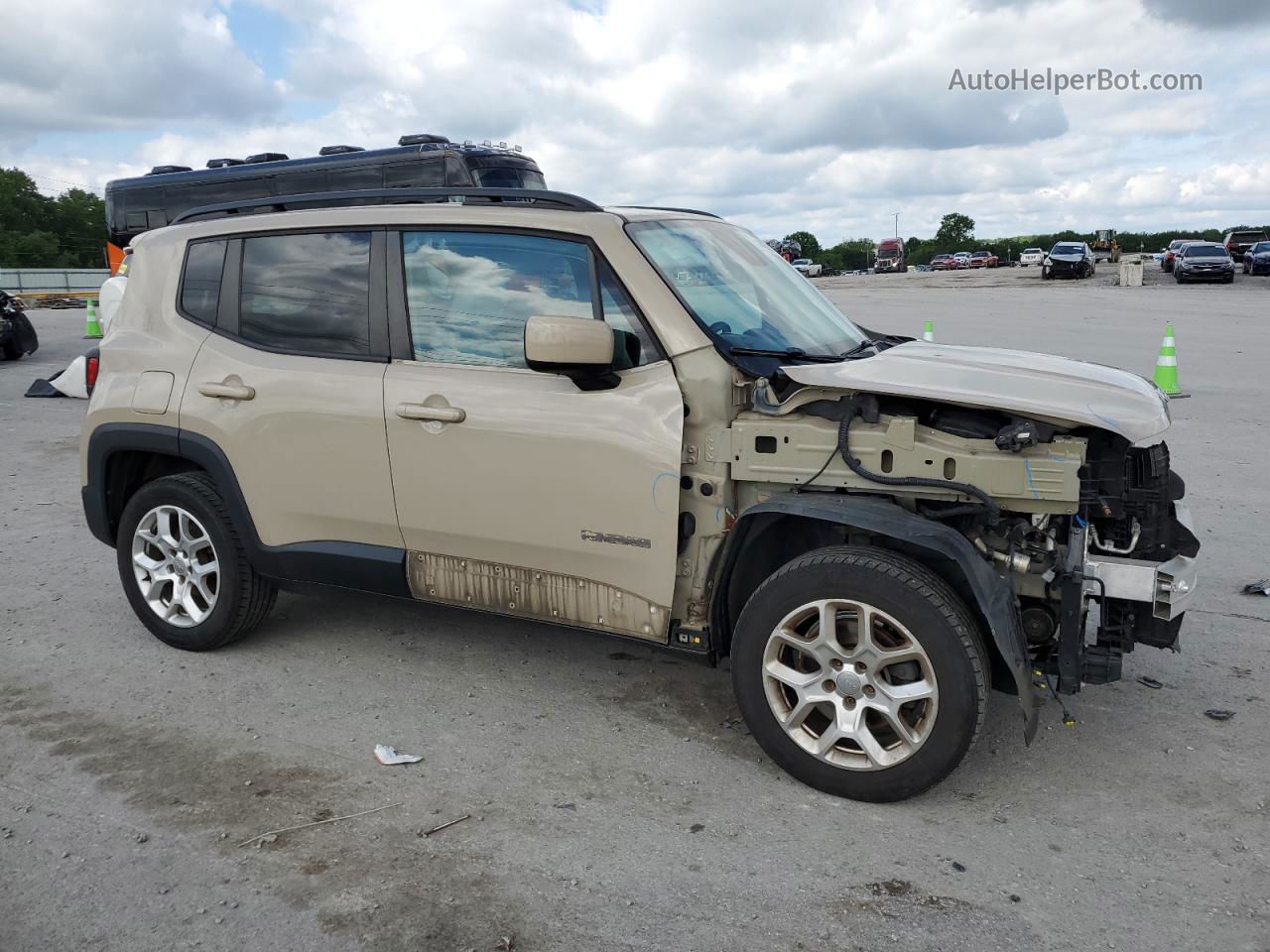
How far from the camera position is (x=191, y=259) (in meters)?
4.93

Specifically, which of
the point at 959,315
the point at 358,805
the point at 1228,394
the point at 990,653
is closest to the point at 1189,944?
Answer: the point at 990,653

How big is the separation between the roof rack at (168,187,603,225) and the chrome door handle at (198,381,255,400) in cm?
81

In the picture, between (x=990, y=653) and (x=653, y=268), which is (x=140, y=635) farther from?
(x=990, y=653)

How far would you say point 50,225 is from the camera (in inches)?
3656

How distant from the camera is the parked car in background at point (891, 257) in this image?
288ft

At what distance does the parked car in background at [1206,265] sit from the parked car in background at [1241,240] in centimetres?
814

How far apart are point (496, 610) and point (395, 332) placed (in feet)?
3.90

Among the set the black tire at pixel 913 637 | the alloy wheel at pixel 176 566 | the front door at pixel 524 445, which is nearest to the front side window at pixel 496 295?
the front door at pixel 524 445

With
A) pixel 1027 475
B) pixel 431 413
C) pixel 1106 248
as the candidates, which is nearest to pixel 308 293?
pixel 431 413

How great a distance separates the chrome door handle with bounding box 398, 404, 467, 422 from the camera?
4141 millimetres

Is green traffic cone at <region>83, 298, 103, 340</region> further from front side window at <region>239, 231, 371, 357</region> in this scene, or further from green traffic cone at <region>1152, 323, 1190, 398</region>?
front side window at <region>239, 231, 371, 357</region>

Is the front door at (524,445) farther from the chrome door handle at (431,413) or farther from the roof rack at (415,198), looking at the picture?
the roof rack at (415,198)

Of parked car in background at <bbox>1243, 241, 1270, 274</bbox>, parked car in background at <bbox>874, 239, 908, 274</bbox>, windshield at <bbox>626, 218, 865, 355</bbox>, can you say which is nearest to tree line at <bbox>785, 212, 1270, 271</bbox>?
parked car in background at <bbox>874, 239, 908, 274</bbox>

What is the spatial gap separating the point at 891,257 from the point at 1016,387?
8887 centimetres
